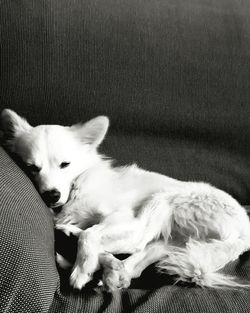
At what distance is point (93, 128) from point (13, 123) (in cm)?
35

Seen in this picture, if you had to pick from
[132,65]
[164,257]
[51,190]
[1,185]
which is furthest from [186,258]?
[132,65]

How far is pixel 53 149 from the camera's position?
1.94 m

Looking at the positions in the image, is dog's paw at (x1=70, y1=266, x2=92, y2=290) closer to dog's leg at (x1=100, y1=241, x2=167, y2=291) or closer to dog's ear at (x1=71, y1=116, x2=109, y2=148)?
dog's leg at (x1=100, y1=241, x2=167, y2=291)

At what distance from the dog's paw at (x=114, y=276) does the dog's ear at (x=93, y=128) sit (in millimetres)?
718

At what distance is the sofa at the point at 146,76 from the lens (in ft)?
6.90

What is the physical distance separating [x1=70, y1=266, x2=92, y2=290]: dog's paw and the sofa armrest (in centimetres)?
9

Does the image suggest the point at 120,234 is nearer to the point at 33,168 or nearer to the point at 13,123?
the point at 33,168

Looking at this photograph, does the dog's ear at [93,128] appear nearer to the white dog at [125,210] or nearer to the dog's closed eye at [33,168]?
the white dog at [125,210]

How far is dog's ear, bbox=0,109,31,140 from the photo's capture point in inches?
77.9

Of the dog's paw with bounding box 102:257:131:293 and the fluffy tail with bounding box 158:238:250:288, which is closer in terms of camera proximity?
the dog's paw with bounding box 102:257:131:293

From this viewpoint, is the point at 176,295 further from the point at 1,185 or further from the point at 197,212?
the point at 1,185

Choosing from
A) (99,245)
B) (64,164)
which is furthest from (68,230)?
(64,164)

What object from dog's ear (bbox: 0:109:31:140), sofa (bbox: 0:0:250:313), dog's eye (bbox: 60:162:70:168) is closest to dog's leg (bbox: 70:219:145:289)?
dog's eye (bbox: 60:162:70:168)

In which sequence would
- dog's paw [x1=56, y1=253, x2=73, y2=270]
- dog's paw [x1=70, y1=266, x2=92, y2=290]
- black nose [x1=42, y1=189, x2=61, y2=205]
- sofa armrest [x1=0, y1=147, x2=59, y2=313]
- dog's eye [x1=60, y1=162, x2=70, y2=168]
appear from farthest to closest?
dog's eye [x1=60, y1=162, x2=70, y2=168]
black nose [x1=42, y1=189, x2=61, y2=205]
dog's paw [x1=56, y1=253, x2=73, y2=270]
dog's paw [x1=70, y1=266, x2=92, y2=290]
sofa armrest [x1=0, y1=147, x2=59, y2=313]
